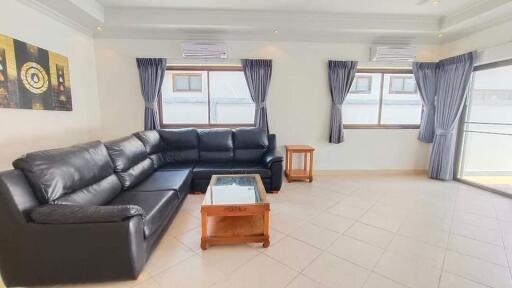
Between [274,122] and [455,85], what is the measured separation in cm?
304

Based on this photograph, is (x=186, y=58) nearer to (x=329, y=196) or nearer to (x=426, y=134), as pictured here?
(x=329, y=196)

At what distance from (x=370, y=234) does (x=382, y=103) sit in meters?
3.01

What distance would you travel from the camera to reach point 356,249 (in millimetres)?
2094

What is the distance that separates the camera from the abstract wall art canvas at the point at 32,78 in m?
2.36

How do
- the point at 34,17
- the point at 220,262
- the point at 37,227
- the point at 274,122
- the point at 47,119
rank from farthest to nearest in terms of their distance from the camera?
the point at 274,122
the point at 47,119
the point at 34,17
the point at 220,262
the point at 37,227

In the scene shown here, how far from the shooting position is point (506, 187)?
3703mm

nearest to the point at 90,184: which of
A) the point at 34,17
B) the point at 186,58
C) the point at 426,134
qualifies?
the point at 34,17

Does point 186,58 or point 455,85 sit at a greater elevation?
point 186,58

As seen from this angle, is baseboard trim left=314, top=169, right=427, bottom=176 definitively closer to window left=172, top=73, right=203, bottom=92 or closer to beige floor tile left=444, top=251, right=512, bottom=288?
beige floor tile left=444, top=251, right=512, bottom=288

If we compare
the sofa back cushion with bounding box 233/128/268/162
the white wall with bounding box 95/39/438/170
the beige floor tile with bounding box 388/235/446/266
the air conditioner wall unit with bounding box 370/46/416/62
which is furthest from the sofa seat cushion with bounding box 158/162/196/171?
the air conditioner wall unit with bounding box 370/46/416/62

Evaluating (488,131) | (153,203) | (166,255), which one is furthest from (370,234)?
(488,131)

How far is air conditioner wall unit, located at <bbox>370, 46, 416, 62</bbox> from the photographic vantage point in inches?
161

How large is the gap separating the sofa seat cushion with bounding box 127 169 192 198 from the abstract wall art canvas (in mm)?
1523

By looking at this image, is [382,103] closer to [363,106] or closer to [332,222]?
[363,106]
